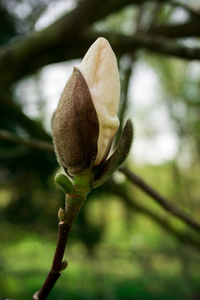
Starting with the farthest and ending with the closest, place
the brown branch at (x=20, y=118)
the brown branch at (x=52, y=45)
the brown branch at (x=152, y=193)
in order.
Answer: the brown branch at (x=20, y=118) → the brown branch at (x=52, y=45) → the brown branch at (x=152, y=193)

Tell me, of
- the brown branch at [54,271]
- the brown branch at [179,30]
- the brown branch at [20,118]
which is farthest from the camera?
the brown branch at [179,30]

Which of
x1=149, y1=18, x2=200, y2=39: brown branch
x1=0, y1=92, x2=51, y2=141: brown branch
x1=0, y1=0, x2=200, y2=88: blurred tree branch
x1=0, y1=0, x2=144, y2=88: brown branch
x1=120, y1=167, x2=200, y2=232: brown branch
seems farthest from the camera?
x1=149, y1=18, x2=200, y2=39: brown branch

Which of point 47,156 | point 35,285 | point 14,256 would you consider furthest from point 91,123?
point 35,285

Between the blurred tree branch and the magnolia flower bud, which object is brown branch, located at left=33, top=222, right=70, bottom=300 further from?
the blurred tree branch

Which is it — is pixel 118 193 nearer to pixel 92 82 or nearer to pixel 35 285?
pixel 92 82

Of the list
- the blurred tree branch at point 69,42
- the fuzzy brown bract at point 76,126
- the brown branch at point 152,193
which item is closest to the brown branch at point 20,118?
the blurred tree branch at point 69,42

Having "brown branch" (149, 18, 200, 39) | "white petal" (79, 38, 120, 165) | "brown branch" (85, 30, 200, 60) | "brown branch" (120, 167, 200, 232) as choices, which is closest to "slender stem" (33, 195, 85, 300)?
"white petal" (79, 38, 120, 165)

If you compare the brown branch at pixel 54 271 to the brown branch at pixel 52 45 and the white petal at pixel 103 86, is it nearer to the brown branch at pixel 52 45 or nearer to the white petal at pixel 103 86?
the white petal at pixel 103 86
